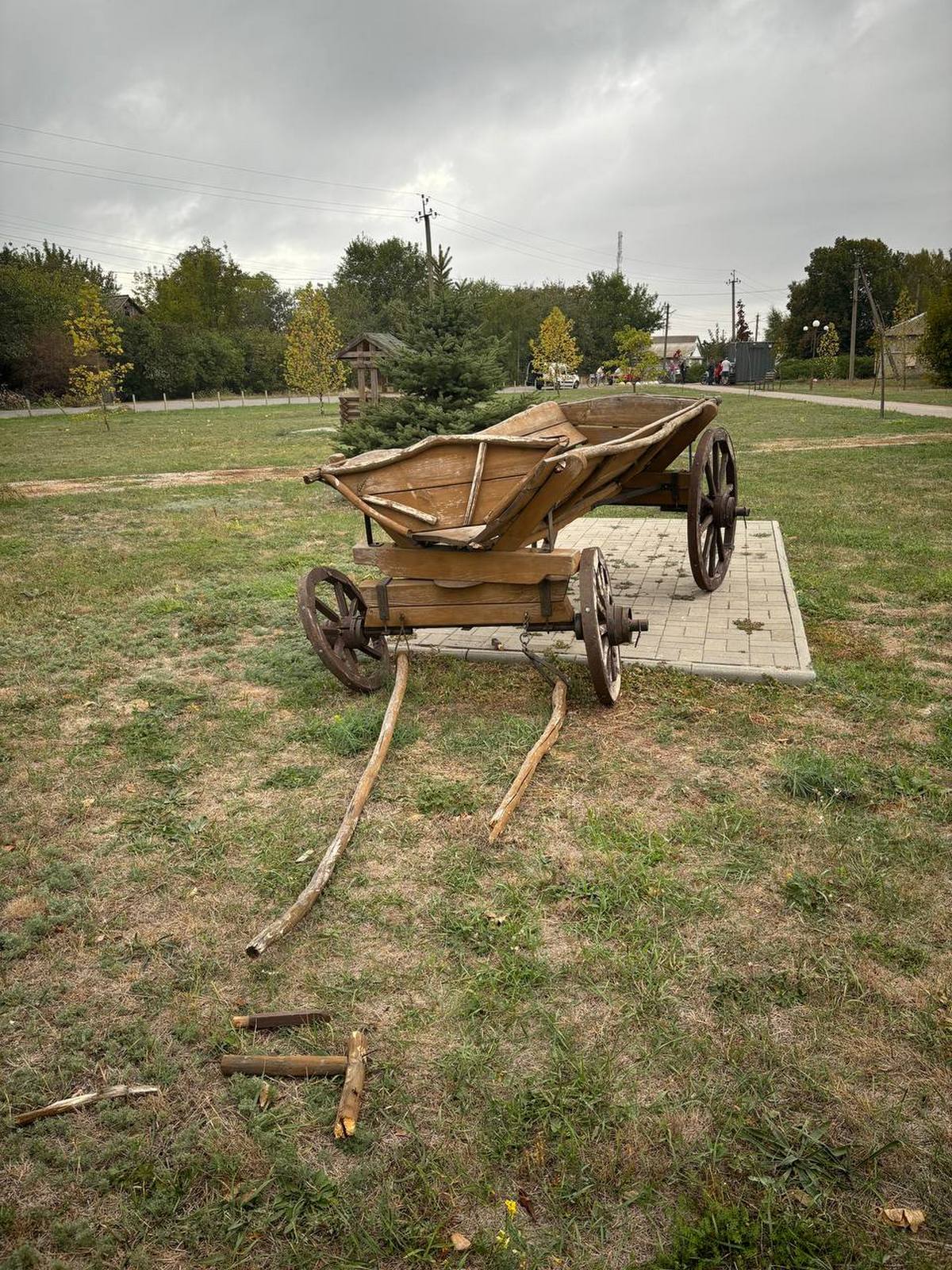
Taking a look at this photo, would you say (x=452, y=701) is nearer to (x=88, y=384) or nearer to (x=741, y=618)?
(x=741, y=618)

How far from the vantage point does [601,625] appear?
14.8 ft

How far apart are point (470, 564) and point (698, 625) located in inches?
79.2

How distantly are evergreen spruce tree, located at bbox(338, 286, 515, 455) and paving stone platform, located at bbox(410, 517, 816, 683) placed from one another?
11.1 feet

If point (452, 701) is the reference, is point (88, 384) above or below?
above

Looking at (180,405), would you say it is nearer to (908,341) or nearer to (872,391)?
(872,391)

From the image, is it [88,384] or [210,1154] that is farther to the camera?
[88,384]

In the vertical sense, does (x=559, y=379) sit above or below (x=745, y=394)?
above

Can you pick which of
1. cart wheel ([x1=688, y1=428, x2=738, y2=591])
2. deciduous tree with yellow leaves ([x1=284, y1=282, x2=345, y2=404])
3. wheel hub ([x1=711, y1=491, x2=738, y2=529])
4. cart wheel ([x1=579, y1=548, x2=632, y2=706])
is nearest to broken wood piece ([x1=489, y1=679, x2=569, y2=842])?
cart wheel ([x1=579, y1=548, x2=632, y2=706])

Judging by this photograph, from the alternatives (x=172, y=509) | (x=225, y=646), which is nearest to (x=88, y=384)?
(x=172, y=509)

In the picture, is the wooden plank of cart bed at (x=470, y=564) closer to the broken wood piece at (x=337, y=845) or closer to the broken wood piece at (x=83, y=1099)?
the broken wood piece at (x=337, y=845)

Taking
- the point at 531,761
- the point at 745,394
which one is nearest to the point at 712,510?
the point at 531,761

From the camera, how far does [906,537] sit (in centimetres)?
836

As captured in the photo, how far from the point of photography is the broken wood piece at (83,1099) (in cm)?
224

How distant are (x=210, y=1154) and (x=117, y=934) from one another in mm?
1091
